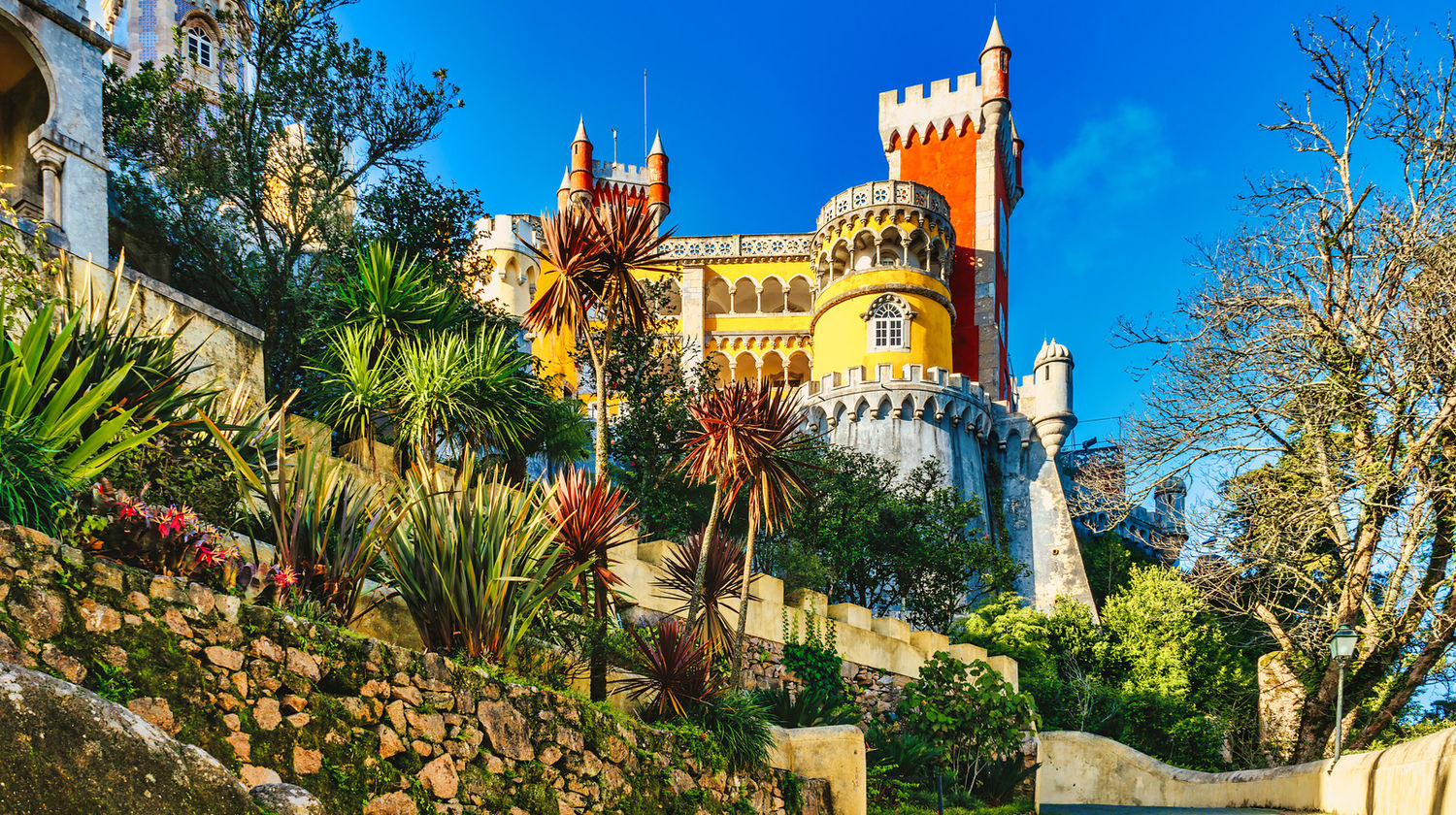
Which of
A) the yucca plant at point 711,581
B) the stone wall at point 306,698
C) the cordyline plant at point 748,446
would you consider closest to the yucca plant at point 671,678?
the yucca plant at point 711,581

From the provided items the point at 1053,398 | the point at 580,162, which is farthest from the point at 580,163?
the point at 1053,398

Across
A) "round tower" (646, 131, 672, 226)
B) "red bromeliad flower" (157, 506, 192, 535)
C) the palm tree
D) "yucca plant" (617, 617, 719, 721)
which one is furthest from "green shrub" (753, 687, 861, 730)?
"round tower" (646, 131, 672, 226)

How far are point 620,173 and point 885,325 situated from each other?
69.8 feet

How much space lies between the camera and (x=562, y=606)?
11164 millimetres

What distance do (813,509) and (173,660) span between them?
19.5 meters

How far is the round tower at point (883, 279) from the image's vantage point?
37.9m

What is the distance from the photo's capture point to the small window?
37750 millimetres

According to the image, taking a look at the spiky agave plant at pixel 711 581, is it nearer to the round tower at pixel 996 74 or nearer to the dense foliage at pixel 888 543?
the dense foliage at pixel 888 543

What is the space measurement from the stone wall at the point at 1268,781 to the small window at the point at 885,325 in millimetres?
21669

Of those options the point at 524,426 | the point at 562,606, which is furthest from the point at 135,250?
the point at 562,606

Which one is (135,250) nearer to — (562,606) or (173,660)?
(562,606)

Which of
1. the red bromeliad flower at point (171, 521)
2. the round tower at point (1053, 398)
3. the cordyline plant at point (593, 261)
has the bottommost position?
the red bromeliad flower at point (171, 521)

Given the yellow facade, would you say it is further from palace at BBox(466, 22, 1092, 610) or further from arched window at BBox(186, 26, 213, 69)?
arched window at BBox(186, 26, 213, 69)

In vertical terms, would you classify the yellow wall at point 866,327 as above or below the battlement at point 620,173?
below
